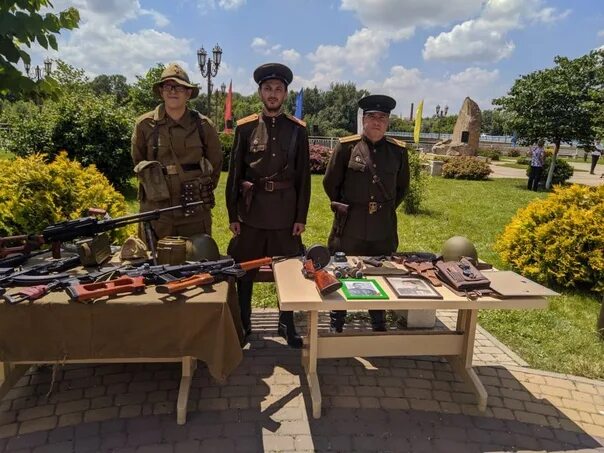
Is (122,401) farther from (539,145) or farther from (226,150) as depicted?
(539,145)

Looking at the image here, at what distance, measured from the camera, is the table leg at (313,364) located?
317 centimetres

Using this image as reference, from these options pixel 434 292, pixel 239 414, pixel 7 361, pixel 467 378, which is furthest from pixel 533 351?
pixel 7 361

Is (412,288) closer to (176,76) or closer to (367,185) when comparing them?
(367,185)

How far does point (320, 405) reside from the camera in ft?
10.4

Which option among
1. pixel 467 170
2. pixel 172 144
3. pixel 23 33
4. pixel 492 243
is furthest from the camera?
pixel 467 170

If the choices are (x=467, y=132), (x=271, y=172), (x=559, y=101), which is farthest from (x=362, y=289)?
(x=467, y=132)

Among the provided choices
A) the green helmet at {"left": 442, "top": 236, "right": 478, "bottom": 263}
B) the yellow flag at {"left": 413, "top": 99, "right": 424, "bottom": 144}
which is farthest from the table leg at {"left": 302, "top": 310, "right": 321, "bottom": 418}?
the yellow flag at {"left": 413, "top": 99, "right": 424, "bottom": 144}

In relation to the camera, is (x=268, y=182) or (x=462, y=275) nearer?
(x=462, y=275)

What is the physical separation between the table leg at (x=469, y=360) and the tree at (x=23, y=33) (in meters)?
3.50

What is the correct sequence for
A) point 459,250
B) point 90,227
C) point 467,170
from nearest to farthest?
point 90,227 → point 459,250 → point 467,170

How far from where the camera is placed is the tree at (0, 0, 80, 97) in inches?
106

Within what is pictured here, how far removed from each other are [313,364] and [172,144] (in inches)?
81.9

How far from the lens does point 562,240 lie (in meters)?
5.80

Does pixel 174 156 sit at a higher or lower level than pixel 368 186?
higher
